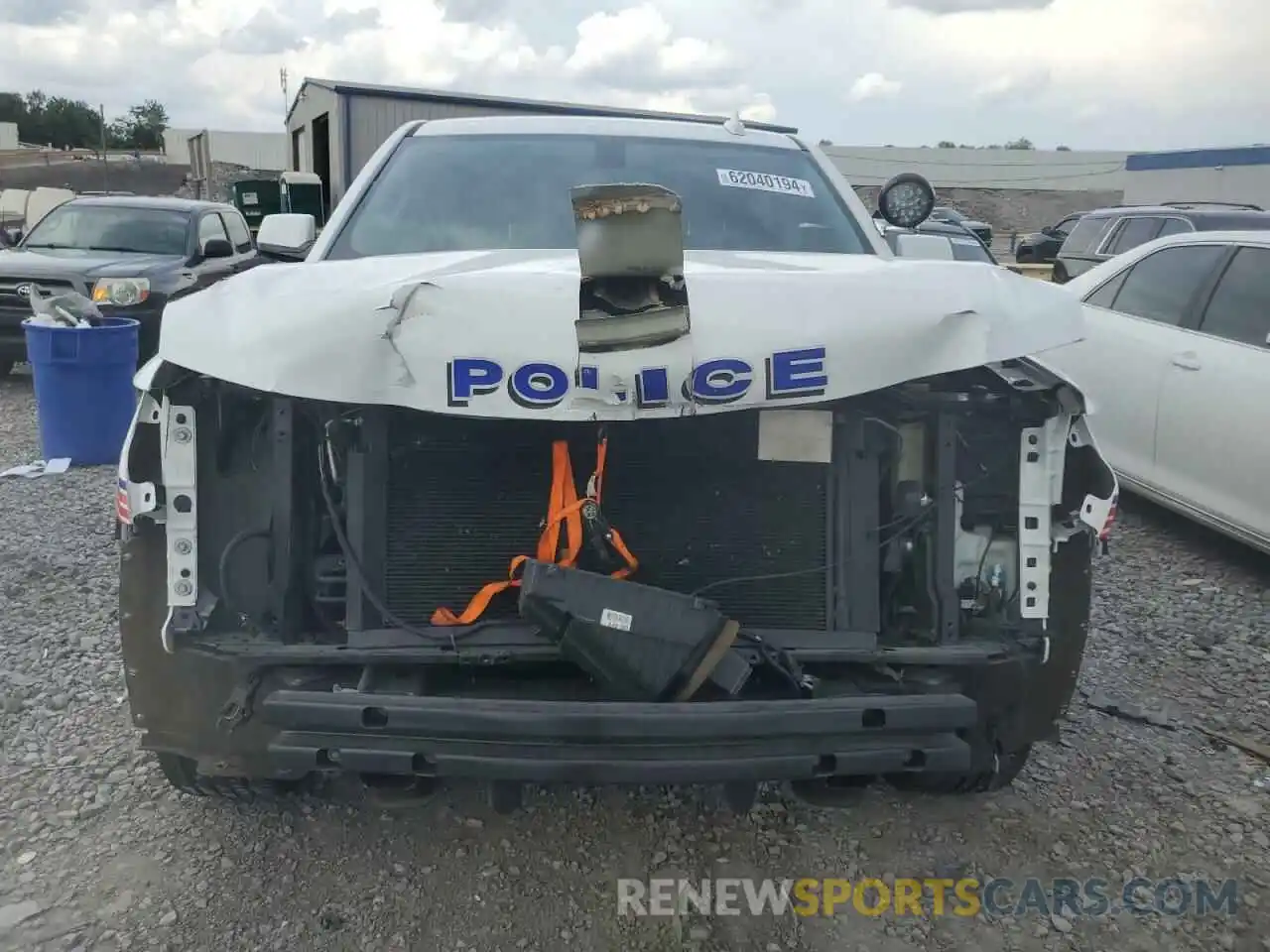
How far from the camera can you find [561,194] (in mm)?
3764

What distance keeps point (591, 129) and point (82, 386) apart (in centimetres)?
424

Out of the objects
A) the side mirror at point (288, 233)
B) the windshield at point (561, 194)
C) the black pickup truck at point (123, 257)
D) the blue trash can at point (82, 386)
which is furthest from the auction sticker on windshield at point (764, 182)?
the black pickup truck at point (123, 257)

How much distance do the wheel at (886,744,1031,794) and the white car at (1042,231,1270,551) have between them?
2.15 metres

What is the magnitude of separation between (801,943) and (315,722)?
48.4 inches

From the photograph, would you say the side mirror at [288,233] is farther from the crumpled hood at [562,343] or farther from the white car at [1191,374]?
the white car at [1191,374]

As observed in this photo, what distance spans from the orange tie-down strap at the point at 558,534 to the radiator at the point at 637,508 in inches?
1.3

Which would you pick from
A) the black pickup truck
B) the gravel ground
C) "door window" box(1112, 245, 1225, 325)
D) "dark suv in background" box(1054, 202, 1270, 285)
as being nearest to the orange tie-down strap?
the gravel ground

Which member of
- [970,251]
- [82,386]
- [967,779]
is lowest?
[967,779]

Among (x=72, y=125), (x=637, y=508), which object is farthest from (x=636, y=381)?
(x=72, y=125)

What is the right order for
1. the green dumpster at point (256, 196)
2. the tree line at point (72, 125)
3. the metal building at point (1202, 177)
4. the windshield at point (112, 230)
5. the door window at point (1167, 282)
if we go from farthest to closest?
the tree line at point (72, 125) < the metal building at point (1202, 177) < the green dumpster at point (256, 196) < the windshield at point (112, 230) < the door window at point (1167, 282)

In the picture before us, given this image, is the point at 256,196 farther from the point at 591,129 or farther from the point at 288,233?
the point at 591,129

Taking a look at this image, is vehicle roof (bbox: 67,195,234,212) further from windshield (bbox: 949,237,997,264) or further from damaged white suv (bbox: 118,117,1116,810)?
damaged white suv (bbox: 118,117,1116,810)

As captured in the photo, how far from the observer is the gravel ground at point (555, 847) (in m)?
2.64

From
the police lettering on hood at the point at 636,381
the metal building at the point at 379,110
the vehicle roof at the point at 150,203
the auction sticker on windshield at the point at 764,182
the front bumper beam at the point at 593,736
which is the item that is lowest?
the front bumper beam at the point at 593,736
